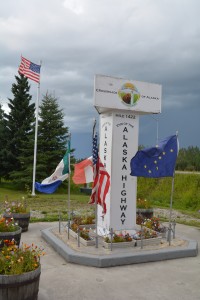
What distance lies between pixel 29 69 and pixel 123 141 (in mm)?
16602

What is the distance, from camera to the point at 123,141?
10547 mm

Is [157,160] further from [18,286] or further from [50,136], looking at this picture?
[50,136]

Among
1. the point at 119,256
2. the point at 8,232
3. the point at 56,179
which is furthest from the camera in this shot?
the point at 56,179

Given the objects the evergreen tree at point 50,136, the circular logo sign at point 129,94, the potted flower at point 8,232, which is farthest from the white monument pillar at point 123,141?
the evergreen tree at point 50,136

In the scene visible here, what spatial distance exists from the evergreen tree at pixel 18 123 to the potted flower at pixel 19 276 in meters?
29.6

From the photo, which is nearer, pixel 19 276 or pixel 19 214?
pixel 19 276

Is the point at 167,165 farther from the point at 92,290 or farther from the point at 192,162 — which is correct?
the point at 192,162

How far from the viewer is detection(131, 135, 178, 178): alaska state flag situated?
9.64 meters

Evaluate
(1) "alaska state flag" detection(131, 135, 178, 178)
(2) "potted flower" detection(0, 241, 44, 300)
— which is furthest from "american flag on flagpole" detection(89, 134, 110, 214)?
(2) "potted flower" detection(0, 241, 44, 300)

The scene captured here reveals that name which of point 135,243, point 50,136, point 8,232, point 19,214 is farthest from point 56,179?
point 50,136

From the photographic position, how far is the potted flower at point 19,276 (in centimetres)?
577

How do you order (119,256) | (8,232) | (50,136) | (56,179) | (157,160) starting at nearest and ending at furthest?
(119,256), (8,232), (157,160), (56,179), (50,136)

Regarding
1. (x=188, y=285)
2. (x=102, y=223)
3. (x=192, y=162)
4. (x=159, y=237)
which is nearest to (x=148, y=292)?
(x=188, y=285)

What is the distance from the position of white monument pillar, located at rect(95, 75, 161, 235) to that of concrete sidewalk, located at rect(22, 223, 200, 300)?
2.05 meters
